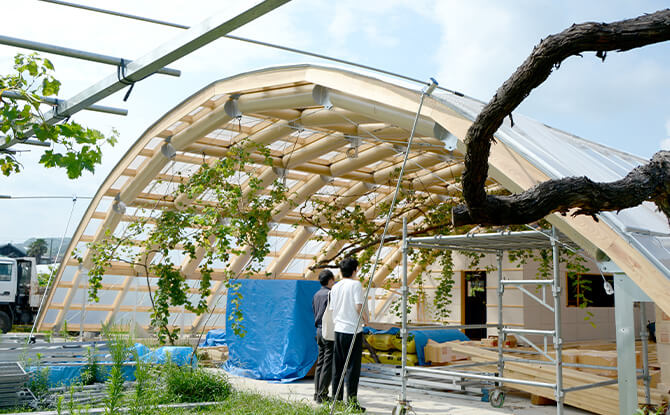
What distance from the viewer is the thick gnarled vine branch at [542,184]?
300 centimetres

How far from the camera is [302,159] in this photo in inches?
500

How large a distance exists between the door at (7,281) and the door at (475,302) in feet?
46.5

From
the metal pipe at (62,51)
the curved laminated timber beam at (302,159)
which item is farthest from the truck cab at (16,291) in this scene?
the metal pipe at (62,51)

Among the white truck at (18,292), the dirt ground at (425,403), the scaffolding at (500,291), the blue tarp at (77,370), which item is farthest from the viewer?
the white truck at (18,292)

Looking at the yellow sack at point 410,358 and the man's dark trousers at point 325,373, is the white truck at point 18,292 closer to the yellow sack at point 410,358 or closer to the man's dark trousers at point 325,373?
the yellow sack at point 410,358

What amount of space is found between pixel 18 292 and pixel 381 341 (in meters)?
14.2

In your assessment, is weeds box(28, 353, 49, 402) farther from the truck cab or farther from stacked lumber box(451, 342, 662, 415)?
the truck cab

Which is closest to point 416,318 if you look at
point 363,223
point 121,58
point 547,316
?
point 547,316

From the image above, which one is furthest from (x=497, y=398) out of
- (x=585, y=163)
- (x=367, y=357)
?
(x=367, y=357)

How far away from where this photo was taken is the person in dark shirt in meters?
7.76

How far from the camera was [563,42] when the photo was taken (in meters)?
2.95

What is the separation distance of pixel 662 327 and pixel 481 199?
4232mm

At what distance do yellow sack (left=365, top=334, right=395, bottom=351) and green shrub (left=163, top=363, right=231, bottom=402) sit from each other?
410 cm

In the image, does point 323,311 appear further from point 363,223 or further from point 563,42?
point 563,42
